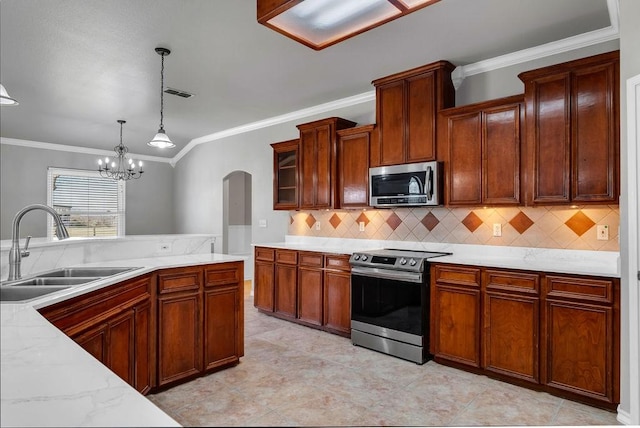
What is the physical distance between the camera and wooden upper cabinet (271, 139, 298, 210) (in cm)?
502

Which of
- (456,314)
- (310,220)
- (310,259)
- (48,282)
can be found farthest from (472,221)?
(48,282)

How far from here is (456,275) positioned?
10.6 feet

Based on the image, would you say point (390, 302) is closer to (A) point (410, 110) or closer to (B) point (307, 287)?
(B) point (307, 287)

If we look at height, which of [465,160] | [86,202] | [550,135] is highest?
[550,135]

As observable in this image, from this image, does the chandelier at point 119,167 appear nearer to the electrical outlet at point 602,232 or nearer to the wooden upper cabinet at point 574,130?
the wooden upper cabinet at point 574,130

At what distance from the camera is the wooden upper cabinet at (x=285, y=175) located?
197 inches

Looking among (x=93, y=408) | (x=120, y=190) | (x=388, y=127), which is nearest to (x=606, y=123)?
(x=388, y=127)

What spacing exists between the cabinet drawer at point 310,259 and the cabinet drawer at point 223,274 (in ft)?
3.97

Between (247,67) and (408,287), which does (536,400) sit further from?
(247,67)

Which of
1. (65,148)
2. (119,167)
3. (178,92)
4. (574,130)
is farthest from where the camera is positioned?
(65,148)

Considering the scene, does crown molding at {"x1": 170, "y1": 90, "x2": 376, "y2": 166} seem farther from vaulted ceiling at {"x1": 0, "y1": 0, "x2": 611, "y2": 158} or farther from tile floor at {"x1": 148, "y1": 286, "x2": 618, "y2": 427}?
tile floor at {"x1": 148, "y1": 286, "x2": 618, "y2": 427}

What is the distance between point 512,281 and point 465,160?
1125mm

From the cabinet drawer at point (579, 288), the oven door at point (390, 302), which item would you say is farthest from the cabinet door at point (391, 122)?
the cabinet drawer at point (579, 288)

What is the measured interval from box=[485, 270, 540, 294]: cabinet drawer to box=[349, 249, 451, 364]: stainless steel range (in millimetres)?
539
